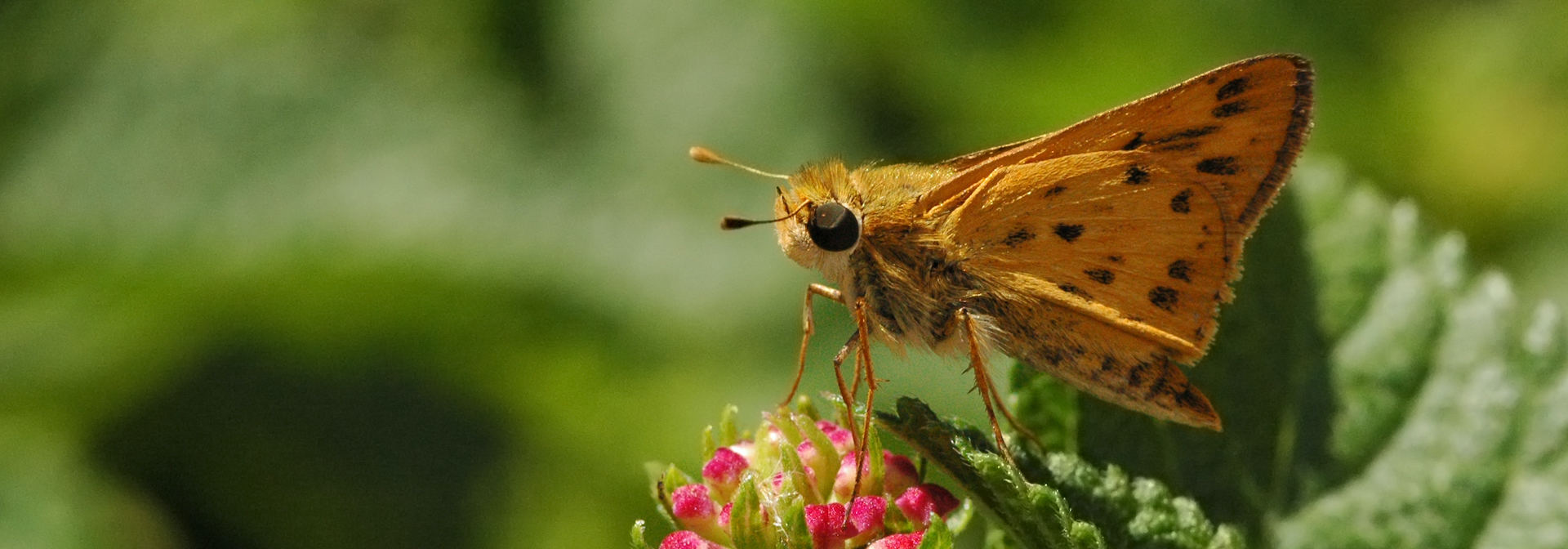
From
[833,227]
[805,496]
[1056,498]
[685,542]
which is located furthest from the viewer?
[833,227]

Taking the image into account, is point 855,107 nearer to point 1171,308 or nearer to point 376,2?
point 376,2

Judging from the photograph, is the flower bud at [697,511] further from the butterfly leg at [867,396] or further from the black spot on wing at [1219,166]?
the black spot on wing at [1219,166]

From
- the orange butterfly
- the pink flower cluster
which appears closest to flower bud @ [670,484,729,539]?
the pink flower cluster

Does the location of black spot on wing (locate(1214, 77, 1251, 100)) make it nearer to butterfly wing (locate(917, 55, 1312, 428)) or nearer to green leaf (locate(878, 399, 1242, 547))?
butterfly wing (locate(917, 55, 1312, 428))

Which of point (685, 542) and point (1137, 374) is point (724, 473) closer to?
point (685, 542)

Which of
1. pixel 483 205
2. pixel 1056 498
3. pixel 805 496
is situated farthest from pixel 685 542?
pixel 483 205

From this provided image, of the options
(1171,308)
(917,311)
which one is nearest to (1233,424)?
(1171,308)
